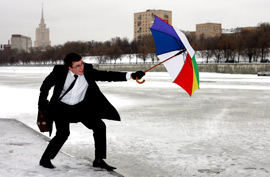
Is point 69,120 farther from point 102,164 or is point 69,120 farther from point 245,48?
point 245,48

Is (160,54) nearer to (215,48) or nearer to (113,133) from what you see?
(113,133)

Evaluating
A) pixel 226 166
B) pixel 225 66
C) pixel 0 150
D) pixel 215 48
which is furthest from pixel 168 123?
pixel 215 48

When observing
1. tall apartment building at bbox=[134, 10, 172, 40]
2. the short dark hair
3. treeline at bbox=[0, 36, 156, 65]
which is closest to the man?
the short dark hair

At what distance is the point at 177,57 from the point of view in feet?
15.9

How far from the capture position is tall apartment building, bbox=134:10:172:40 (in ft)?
491

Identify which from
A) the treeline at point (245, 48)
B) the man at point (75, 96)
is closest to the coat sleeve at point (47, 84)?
the man at point (75, 96)

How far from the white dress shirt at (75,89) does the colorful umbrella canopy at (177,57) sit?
75 cm

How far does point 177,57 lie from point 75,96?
1.46 m

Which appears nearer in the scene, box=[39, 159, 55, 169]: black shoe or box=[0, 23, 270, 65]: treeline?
box=[39, 159, 55, 169]: black shoe

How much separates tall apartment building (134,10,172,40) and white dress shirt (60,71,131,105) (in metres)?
146

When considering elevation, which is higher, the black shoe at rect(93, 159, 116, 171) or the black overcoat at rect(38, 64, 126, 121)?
the black overcoat at rect(38, 64, 126, 121)

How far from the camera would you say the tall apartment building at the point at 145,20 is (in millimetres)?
149512

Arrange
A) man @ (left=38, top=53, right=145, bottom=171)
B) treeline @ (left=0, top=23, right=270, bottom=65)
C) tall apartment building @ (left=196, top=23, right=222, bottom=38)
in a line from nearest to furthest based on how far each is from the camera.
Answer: man @ (left=38, top=53, right=145, bottom=171) → treeline @ (left=0, top=23, right=270, bottom=65) → tall apartment building @ (left=196, top=23, right=222, bottom=38)

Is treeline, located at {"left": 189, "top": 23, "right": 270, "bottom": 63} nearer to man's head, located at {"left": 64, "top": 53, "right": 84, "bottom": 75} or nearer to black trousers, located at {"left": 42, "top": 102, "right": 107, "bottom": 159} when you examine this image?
black trousers, located at {"left": 42, "top": 102, "right": 107, "bottom": 159}
